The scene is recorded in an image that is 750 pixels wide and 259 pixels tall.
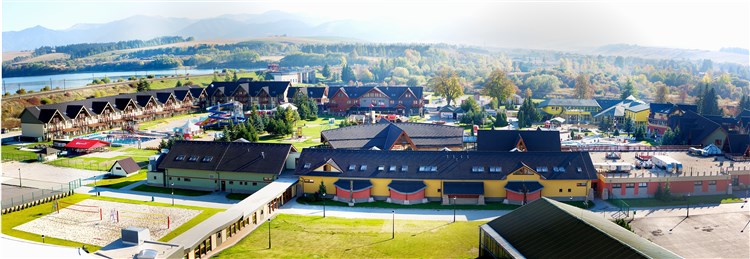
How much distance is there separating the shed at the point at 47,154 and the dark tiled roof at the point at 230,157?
1789 cm

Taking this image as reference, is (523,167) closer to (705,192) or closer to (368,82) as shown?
(705,192)

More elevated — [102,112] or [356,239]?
[102,112]

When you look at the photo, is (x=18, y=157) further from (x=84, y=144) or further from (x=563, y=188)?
(x=563, y=188)

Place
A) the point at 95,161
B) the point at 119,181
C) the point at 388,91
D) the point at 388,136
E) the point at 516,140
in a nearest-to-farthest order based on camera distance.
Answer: the point at 119,181 → the point at 516,140 → the point at 388,136 → the point at 95,161 → the point at 388,91

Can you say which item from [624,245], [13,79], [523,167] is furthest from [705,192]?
[13,79]

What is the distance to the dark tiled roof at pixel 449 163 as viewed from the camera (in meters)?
36.7

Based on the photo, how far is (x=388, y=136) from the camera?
4869 cm

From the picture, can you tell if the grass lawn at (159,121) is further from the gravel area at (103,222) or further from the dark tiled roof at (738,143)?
the dark tiled roof at (738,143)

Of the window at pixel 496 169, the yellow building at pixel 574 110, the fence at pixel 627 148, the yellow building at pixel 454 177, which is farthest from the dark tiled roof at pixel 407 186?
the yellow building at pixel 574 110

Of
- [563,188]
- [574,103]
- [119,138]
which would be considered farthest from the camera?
[574,103]

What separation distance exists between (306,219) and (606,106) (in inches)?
2408

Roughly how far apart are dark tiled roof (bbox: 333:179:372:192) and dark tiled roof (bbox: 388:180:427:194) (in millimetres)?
1580

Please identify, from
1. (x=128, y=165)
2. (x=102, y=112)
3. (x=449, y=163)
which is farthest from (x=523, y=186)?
(x=102, y=112)

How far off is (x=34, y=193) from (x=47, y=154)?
14836 mm
